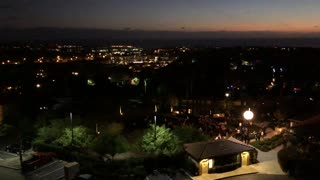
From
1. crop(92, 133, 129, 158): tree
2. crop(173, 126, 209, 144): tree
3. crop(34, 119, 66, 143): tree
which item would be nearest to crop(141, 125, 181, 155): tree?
crop(173, 126, 209, 144): tree

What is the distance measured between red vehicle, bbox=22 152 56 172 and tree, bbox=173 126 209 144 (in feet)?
24.8

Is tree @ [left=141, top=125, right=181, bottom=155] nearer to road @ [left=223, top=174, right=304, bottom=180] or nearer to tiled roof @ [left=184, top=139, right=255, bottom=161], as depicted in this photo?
tiled roof @ [left=184, top=139, right=255, bottom=161]

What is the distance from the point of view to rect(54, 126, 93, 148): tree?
899 inches

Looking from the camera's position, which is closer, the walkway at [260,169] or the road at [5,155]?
the walkway at [260,169]

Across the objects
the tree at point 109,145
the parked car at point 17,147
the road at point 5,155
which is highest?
the tree at point 109,145

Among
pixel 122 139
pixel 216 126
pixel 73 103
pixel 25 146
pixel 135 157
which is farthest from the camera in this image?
pixel 73 103

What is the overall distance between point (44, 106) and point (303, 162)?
26.4 metres

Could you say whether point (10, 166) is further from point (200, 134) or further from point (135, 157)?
point (200, 134)

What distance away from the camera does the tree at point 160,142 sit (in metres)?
21.2

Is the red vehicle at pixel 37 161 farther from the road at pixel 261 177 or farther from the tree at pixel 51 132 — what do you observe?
the road at pixel 261 177

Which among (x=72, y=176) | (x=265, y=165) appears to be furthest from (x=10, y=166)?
(x=265, y=165)

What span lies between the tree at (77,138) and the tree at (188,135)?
5.49 meters

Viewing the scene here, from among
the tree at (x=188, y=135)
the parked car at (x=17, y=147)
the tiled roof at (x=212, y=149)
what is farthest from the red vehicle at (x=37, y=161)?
the tiled roof at (x=212, y=149)

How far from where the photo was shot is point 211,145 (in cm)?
2072
